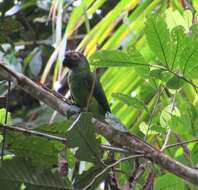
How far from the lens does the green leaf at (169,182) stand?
1490mm

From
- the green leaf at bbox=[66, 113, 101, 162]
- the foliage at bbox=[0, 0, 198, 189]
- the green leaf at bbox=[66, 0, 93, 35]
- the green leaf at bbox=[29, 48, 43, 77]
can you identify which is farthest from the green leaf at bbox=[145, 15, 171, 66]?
the green leaf at bbox=[29, 48, 43, 77]

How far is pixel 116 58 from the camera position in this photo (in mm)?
1396

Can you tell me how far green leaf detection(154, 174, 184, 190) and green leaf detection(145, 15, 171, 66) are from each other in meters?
0.34

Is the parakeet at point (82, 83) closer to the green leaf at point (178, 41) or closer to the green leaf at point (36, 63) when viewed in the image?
the green leaf at point (178, 41)

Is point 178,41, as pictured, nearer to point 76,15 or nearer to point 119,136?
point 119,136

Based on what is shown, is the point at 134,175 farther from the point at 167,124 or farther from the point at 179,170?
the point at 167,124

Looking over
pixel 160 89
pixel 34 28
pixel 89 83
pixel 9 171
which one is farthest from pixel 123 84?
pixel 34 28

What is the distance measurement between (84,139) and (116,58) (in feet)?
0.91

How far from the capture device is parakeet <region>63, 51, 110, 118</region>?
2235 mm

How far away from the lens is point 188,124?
1.47 metres

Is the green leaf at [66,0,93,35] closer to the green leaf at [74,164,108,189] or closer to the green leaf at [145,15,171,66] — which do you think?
the green leaf at [145,15,171,66]

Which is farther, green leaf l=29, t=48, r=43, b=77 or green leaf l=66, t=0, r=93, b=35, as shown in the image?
green leaf l=29, t=48, r=43, b=77

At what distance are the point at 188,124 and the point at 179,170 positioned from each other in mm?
216

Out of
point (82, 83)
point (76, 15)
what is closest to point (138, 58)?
point (76, 15)
